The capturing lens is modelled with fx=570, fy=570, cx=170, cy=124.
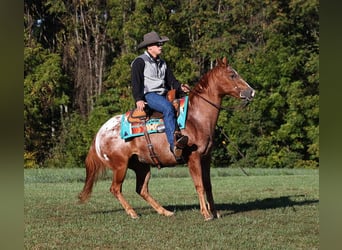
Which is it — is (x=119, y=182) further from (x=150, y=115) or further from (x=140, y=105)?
(x=140, y=105)

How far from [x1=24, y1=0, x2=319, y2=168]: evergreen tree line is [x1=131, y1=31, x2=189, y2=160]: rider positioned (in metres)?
19.0

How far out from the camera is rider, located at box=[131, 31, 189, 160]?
26.9ft

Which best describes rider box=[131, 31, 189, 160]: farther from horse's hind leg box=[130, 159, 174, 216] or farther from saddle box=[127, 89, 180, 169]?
horse's hind leg box=[130, 159, 174, 216]

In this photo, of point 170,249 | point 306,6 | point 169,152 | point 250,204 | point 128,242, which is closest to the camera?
→ point 170,249

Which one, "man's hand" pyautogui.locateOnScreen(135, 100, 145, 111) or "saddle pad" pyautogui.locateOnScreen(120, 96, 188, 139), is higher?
"man's hand" pyautogui.locateOnScreen(135, 100, 145, 111)

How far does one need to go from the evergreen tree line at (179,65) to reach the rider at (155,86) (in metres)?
19.0

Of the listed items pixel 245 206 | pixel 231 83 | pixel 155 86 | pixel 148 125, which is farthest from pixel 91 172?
pixel 245 206

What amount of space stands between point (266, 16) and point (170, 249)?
26.2 m

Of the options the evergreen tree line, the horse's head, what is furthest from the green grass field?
the evergreen tree line

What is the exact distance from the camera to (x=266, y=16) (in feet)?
100

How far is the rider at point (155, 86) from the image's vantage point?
26.9ft
